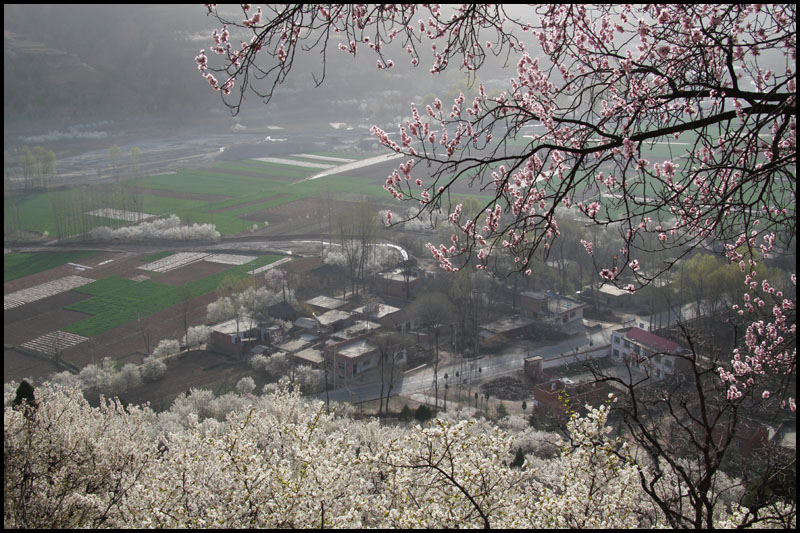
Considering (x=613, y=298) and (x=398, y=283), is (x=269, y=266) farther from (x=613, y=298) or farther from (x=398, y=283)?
(x=613, y=298)

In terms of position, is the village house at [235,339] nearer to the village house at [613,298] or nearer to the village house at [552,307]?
the village house at [552,307]

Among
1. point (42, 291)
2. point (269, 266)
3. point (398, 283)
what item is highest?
point (269, 266)

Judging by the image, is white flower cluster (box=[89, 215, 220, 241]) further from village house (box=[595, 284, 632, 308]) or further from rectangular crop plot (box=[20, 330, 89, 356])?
village house (box=[595, 284, 632, 308])

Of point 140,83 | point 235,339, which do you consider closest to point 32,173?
point 140,83

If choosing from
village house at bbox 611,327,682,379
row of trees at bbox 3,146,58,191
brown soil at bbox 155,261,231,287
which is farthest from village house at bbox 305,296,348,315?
row of trees at bbox 3,146,58,191

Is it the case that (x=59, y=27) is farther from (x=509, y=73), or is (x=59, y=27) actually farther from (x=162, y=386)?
(x=162, y=386)

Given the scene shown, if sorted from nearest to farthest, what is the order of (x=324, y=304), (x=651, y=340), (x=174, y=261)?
1. (x=651, y=340)
2. (x=324, y=304)
3. (x=174, y=261)

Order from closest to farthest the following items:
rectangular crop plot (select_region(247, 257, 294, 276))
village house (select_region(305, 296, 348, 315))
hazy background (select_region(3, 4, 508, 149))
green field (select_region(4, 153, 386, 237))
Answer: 1. village house (select_region(305, 296, 348, 315))
2. rectangular crop plot (select_region(247, 257, 294, 276))
3. green field (select_region(4, 153, 386, 237))
4. hazy background (select_region(3, 4, 508, 149))
